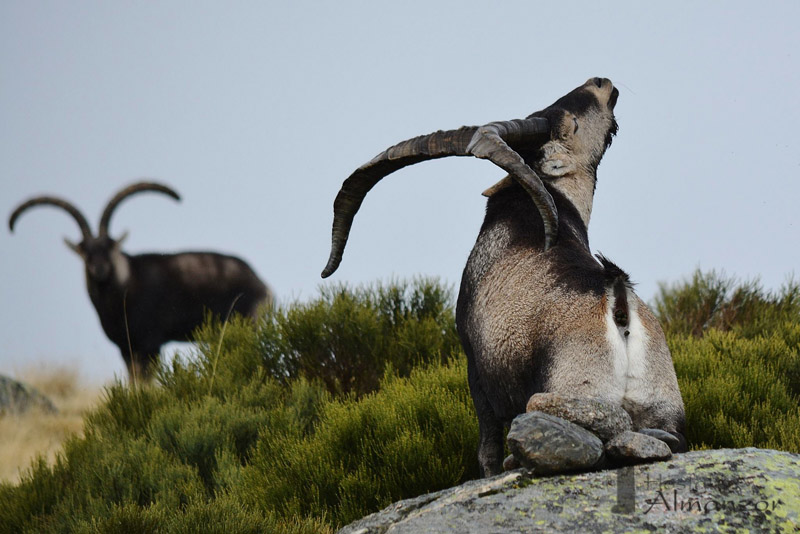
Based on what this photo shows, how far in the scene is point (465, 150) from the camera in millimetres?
4566

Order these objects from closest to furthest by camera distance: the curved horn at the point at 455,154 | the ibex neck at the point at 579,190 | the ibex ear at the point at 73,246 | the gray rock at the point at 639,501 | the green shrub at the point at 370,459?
the gray rock at the point at 639,501 → the curved horn at the point at 455,154 → the ibex neck at the point at 579,190 → the green shrub at the point at 370,459 → the ibex ear at the point at 73,246

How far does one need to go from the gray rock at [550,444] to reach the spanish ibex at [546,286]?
285 mm

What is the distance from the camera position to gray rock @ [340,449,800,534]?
3.22 metres

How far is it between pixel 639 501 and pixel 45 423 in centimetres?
1162

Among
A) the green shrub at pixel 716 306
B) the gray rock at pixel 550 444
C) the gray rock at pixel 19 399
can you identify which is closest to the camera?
the gray rock at pixel 550 444

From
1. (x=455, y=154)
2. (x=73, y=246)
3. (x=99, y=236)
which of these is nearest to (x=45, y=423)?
(x=73, y=246)

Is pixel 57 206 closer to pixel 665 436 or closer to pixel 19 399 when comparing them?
pixel 19 399

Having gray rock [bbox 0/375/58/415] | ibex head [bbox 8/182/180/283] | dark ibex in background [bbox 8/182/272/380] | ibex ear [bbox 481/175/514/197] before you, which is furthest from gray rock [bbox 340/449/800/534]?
gray rock [bbox 0/375/58/415]

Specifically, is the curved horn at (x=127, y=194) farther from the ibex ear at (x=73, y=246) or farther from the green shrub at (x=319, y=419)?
the green shrub at (x=319, y=419)

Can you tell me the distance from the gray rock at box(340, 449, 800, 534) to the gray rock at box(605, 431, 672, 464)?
0.04m

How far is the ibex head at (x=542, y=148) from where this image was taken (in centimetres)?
473

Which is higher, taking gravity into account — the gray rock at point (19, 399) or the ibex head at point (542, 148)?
the ibex head at point (542, 148)

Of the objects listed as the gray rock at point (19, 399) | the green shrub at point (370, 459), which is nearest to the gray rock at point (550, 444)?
the green shrub at point (370, 459)

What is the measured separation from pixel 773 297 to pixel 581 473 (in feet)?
26.1
